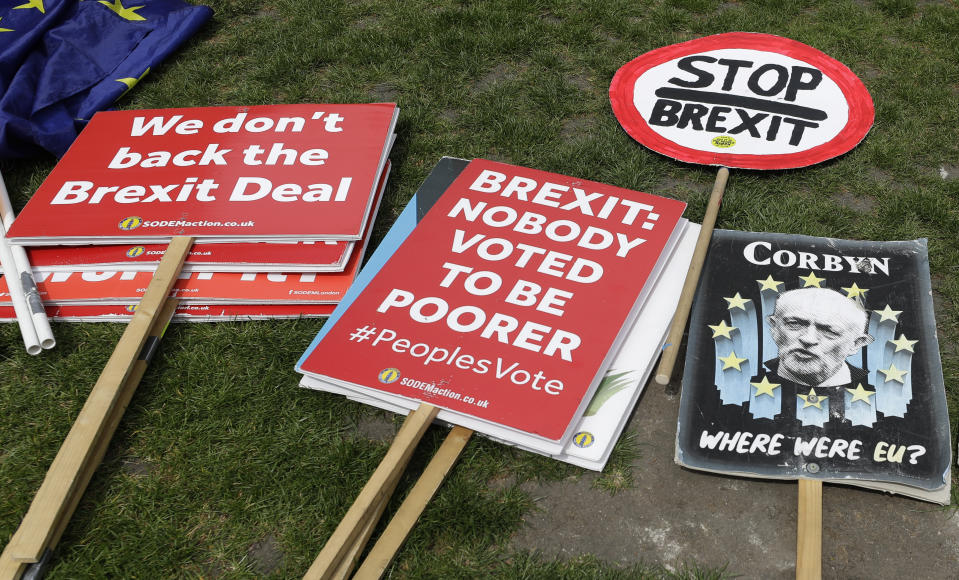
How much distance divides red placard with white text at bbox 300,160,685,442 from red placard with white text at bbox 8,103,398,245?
27 cm

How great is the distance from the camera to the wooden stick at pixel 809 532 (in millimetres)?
1578

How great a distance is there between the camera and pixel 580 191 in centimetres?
235

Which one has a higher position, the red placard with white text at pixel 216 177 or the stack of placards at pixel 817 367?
the red placard with white text at pixel 216 177

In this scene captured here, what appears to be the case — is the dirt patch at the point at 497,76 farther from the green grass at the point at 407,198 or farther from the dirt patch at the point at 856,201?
the dirt patch at the point at 856,201

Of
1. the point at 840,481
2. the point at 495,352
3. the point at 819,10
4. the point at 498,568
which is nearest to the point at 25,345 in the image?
the point at 495,352

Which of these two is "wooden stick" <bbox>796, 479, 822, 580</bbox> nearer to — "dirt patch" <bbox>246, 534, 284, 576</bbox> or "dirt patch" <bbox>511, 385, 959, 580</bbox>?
"dirt patch" <bbox>511, 385, 959, 580</bbox>

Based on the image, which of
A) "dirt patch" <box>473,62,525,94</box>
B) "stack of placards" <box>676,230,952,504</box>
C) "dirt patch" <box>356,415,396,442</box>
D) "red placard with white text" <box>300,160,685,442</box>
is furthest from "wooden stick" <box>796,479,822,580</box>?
"dirt patch" <box>473,62,525,94</box>

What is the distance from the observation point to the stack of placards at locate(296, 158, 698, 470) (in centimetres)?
181

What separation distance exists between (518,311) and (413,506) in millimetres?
566

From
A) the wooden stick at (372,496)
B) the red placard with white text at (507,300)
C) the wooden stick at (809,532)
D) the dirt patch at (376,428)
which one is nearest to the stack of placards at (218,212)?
the red placard with white text at (507,300)

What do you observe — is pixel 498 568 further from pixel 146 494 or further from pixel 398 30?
pixel 398 30

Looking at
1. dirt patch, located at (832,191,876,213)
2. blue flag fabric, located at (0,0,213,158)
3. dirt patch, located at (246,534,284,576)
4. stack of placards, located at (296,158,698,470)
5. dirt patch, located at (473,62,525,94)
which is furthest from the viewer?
dirt patch, located at (473,62,525,94)

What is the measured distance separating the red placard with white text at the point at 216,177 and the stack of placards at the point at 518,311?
24 centimetres

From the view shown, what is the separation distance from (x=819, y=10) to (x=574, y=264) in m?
2.00
